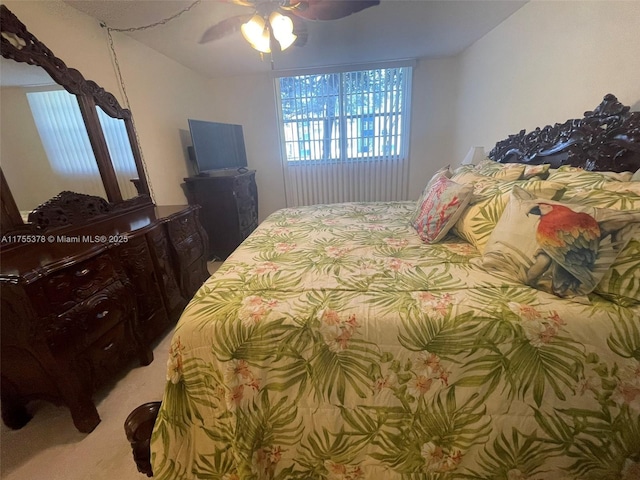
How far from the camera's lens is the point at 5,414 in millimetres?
1295

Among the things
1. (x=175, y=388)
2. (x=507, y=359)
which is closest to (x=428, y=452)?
(x=507, y=359)

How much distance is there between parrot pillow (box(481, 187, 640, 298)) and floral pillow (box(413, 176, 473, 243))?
13.7 inches

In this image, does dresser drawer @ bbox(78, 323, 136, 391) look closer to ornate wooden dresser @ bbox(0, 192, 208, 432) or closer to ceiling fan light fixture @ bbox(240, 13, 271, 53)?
ornate wooden dresser @ bbox(0, 192, 208, 432)

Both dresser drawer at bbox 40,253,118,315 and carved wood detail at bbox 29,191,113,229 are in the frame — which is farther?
carved wood detail at bbox 29,191,113,229

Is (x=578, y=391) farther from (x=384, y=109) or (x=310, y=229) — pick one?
(x=384, y=109)

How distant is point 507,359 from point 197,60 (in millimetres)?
3673

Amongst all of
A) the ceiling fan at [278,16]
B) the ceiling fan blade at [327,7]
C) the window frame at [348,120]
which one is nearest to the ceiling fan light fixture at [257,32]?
the ceiling fan at [278,16]

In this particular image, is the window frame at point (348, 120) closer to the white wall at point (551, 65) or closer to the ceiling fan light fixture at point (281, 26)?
the white wall at point (551, 65)

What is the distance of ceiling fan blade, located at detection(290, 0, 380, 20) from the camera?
1.52 meters

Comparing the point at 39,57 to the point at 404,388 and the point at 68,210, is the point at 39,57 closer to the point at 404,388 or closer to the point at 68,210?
the point at 68,210

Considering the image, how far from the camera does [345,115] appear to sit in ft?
11.7

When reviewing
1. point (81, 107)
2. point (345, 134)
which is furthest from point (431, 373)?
point (345, 134)

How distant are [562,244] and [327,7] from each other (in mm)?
1749

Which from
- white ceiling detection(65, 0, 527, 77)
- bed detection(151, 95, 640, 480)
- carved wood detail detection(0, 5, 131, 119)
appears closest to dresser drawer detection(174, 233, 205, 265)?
carved wood detail detection(0, 5, 131, 119)
